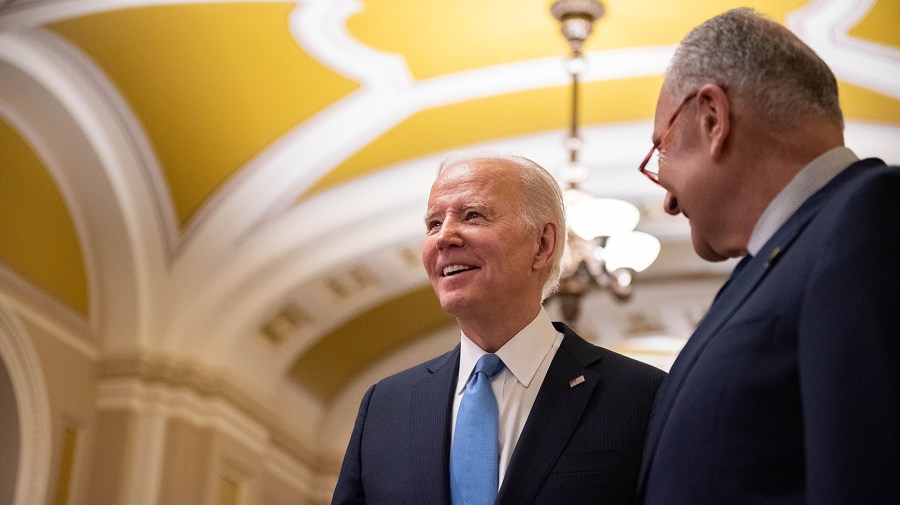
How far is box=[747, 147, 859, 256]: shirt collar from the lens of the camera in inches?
74.9

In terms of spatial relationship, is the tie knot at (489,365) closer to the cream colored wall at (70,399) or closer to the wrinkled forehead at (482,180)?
the wrinkled forehead at (482,180)

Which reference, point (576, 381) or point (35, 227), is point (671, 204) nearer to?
point (576, 381)

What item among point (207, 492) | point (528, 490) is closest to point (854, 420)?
point (528, 490)

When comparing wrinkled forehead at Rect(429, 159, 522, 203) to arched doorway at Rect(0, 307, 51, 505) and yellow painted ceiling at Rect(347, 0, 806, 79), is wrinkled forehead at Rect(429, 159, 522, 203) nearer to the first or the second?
yellow painted ceiling at Rect(347, 0, 806, 79)

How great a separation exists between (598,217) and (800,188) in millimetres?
5498

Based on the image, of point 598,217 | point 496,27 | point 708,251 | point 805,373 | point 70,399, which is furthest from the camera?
point 70,399

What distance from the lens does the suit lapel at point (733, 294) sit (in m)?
1.87

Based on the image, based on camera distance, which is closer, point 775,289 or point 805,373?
point 805,373

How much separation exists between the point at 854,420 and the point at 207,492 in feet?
30.1

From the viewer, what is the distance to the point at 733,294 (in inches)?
77.5

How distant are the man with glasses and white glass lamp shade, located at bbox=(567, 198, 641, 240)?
17.0 ft

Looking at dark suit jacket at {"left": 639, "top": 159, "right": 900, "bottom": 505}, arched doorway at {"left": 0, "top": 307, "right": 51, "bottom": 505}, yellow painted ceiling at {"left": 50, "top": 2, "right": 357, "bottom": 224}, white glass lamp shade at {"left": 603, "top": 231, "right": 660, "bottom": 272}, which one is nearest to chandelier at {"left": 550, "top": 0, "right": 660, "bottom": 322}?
white glass lamp shade at {"left": 603, "top": 231, "right": 660, "bottom": 272}

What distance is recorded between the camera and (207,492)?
10148 mm

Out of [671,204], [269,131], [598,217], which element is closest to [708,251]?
[671,204]
